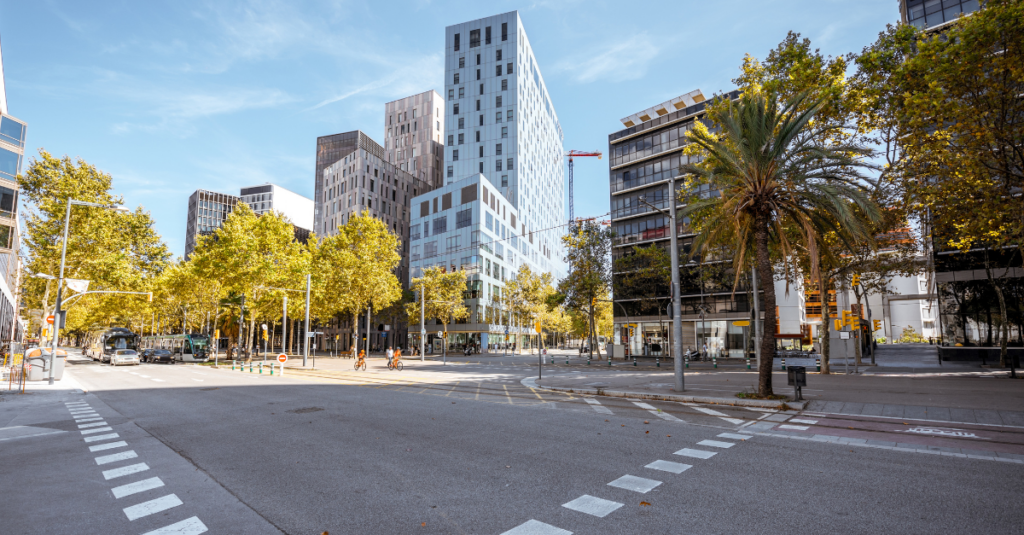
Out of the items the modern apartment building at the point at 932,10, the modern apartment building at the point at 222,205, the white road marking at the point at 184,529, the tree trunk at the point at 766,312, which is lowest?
the white road marking at the point at 184,529

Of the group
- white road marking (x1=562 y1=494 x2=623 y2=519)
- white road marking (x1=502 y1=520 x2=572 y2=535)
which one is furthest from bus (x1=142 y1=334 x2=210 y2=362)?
white road marking (x1=502 y1=520 x2=572 y2=535)

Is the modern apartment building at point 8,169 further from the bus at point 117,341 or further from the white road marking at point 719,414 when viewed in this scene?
the white road marking at point 719,414

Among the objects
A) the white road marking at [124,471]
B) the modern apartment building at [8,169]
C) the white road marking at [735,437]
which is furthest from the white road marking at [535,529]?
the modern apartment building at [8,169]

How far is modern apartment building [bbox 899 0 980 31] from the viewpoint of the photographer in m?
36.8

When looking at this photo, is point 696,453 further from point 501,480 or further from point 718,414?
point 718,414

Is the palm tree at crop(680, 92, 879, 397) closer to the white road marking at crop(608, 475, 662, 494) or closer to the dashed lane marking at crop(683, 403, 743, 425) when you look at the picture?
the dashed lane marking at crop(683, 403, 743, 425)

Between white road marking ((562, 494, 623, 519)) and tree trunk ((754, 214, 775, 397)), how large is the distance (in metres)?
11.6

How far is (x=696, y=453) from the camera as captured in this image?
306 inches

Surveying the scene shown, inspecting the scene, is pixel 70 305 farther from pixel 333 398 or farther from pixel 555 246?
pixel 555 246

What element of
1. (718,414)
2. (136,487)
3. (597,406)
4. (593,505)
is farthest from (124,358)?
(593,505)

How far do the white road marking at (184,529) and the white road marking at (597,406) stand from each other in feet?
31.3

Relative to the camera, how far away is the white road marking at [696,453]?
758 cm

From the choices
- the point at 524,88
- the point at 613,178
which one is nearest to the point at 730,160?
the point at 613,178

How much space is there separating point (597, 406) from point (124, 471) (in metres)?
10.5
